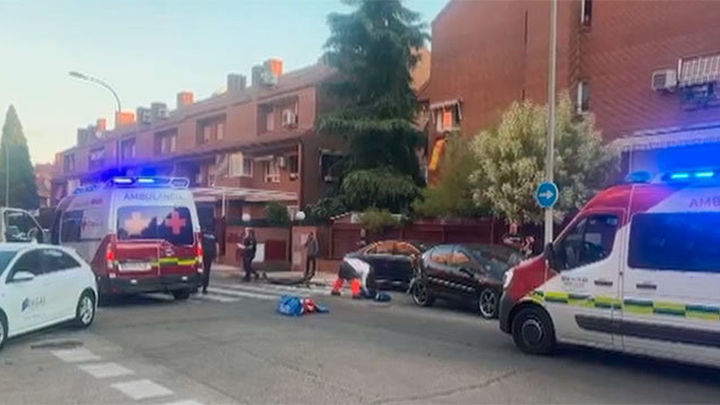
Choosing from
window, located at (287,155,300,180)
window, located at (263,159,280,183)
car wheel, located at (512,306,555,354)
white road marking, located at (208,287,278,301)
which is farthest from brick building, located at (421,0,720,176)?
white road marking, located at (208,287,278,301)

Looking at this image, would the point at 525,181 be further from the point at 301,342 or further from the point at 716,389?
the point at 716,389

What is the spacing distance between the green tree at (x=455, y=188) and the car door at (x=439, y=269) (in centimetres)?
658

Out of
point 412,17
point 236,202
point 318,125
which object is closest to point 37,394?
point 318,125

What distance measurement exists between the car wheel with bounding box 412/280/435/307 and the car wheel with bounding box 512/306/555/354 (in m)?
6.19

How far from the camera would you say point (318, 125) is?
34.3 metres

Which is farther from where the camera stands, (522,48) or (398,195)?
(398,195)

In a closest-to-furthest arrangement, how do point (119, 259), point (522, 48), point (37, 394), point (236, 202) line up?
point (37, 394)
point (119, 259)
point (522, 48)
point (236, 202)

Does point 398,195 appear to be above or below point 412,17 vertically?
below

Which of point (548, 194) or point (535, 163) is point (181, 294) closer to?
point (548, 194)

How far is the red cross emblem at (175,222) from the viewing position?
639 inches

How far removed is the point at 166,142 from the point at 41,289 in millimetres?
46668

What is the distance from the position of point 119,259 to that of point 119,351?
18.4 ft

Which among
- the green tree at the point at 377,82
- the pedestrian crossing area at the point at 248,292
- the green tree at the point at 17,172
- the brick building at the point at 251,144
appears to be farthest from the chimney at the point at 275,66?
the green tree at the point at 17,172

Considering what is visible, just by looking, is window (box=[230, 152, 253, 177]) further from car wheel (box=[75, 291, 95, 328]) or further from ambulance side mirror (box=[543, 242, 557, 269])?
ambulance side mirror (box=[543, 242, 557, 269])
